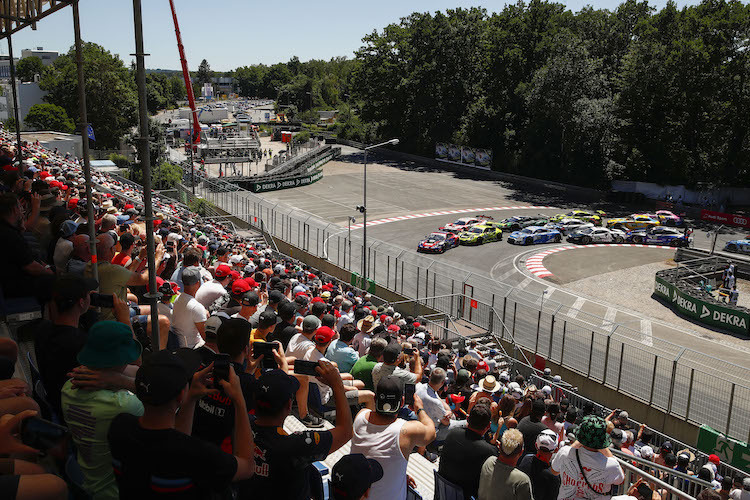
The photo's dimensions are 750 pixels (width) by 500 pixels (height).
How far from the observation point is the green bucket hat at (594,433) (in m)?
5.54

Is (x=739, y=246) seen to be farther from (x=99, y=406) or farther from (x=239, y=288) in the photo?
(x=99, y=406)

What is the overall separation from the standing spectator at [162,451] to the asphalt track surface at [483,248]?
54.5ft

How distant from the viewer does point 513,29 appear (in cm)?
6750

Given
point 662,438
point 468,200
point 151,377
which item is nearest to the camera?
point 151,377

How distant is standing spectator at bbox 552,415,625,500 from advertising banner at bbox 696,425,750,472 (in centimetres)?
1212

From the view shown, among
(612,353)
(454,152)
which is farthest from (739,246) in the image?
(454,152)

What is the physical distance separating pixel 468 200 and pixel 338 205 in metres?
11.7

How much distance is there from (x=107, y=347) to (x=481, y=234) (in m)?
35.6

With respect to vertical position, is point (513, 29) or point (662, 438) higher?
point (513, 29)

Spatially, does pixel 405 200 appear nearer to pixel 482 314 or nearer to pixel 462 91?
pixel 462 91

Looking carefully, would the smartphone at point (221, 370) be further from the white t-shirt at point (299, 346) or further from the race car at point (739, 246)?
the race car at point (739, 246)

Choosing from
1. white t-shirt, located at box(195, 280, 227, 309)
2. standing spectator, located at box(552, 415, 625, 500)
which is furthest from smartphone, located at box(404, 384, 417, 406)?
white t-shirt, located at box(195, 280, 227, 309)

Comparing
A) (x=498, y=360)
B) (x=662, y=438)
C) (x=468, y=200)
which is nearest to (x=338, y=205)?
(x=468, y=200)

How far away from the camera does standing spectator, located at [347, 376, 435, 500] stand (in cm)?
500
